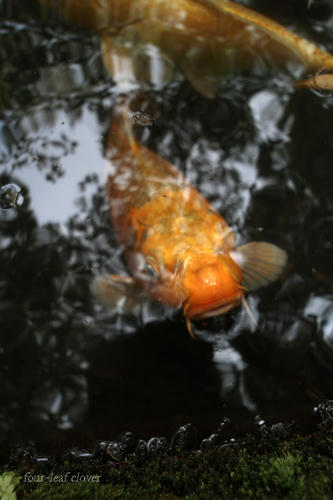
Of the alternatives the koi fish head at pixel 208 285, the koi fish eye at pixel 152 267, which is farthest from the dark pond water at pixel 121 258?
the koi fish head at pixel 208 285

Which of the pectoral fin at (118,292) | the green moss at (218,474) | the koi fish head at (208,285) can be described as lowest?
the green moss at (218,474)

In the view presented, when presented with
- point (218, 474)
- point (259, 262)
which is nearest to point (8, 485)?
point (218, 474)

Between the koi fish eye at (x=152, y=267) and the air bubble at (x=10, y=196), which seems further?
the air bubble at (x=10, y=196)

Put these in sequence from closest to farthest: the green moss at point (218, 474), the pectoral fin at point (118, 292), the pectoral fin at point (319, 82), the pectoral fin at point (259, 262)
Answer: the green moss at point (218, 474), the pectoral fin at point (259, 262), the pectoral fin at point (118, 292), the pectoral fin at point (319, 82)

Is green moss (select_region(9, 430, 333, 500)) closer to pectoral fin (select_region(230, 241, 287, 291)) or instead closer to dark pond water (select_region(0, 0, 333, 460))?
dark pond water (select_region(0, 0, 333, 460))

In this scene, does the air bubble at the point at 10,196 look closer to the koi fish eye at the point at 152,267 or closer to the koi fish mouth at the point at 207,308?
the koi fish eye at the point at 152,267

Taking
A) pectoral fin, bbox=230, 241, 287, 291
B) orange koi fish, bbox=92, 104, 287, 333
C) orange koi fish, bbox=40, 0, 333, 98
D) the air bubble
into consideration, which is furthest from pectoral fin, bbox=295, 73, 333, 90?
the air bubble

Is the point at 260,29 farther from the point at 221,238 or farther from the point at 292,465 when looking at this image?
the point at 292,465
